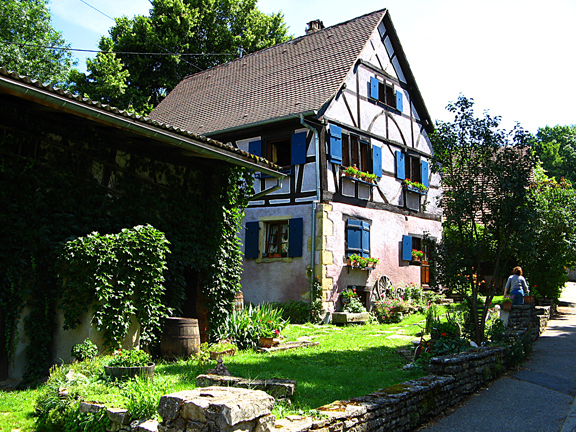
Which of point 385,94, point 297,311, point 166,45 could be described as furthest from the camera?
point 166,45

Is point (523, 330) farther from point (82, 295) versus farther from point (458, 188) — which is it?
point (82, 295)

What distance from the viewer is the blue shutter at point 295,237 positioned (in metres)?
13.8

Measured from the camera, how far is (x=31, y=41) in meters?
23.7

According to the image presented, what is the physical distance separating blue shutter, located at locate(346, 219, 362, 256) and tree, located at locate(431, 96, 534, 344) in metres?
5.07

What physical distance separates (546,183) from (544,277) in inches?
122

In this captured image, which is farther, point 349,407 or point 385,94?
point 385,94

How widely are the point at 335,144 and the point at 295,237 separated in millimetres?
2824

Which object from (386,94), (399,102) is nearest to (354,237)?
(386,94)

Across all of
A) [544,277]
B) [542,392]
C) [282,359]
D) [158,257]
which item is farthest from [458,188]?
[544,277]

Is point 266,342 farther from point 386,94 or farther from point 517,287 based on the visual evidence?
point 386,94

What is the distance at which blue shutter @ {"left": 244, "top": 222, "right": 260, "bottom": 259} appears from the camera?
14.6 metres

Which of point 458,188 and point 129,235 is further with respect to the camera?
point 458,188

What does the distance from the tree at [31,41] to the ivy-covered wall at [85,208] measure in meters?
16.8

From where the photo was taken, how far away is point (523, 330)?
966 cm
